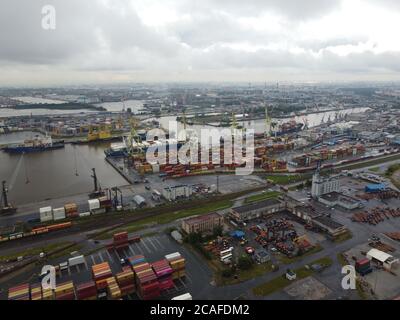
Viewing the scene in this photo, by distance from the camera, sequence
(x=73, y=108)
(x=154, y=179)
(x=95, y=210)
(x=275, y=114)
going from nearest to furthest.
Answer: (x=95, y=210), (x=154, y=179), (x=275, y=114), (x=73, y=108)

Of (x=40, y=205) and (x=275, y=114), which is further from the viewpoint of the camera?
(x=275, y=114)

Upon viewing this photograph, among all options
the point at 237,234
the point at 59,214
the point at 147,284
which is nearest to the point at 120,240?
the point at 147,284

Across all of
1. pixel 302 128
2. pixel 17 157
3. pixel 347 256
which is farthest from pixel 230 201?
pixel 302 128

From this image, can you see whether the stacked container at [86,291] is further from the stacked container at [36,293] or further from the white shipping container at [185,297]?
the white shipping container at [185,297]

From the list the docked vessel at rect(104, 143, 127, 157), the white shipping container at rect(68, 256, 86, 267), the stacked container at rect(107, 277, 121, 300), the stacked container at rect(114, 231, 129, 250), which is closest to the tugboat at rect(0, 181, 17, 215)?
the white shipping container at rect(68, 256, 86, 267)

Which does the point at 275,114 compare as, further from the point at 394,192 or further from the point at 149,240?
the point at 149,240
